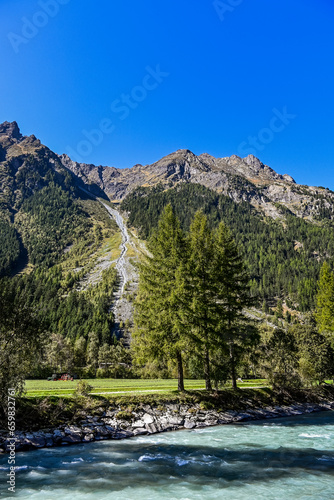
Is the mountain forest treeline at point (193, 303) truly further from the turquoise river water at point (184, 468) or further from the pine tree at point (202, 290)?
the turquoise river water at point (184, 468)

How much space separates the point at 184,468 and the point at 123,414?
31.3ft

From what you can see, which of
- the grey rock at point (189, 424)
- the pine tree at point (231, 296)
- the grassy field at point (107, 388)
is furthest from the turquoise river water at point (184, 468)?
the pine tree at point (231, 296)

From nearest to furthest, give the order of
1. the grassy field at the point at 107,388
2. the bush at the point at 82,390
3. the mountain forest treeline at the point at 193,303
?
1. the bush at the point at 82,390
2. the mountain forest treeline at the point at 193,303
3. the grassy field at the point at 107,388

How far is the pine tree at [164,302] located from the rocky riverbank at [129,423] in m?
3.81

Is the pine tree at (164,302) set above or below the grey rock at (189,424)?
above

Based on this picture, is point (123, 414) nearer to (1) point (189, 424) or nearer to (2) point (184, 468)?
(1) point (189, 424)

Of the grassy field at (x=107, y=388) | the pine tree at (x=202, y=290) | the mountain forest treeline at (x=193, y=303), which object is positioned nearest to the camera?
the mountain forest treeline at (x=193, y=303)

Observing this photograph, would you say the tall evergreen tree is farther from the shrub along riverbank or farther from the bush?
the bush

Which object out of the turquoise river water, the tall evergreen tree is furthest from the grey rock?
the tall evergreen tree

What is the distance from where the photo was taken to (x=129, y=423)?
21.5 metres

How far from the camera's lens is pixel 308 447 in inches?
682

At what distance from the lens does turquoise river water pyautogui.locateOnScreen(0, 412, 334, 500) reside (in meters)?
11.0

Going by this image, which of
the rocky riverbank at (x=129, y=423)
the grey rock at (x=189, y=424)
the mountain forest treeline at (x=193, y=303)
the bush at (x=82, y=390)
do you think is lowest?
the grey rock at (x=189, y=424)

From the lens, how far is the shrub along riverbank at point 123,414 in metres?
18.8
